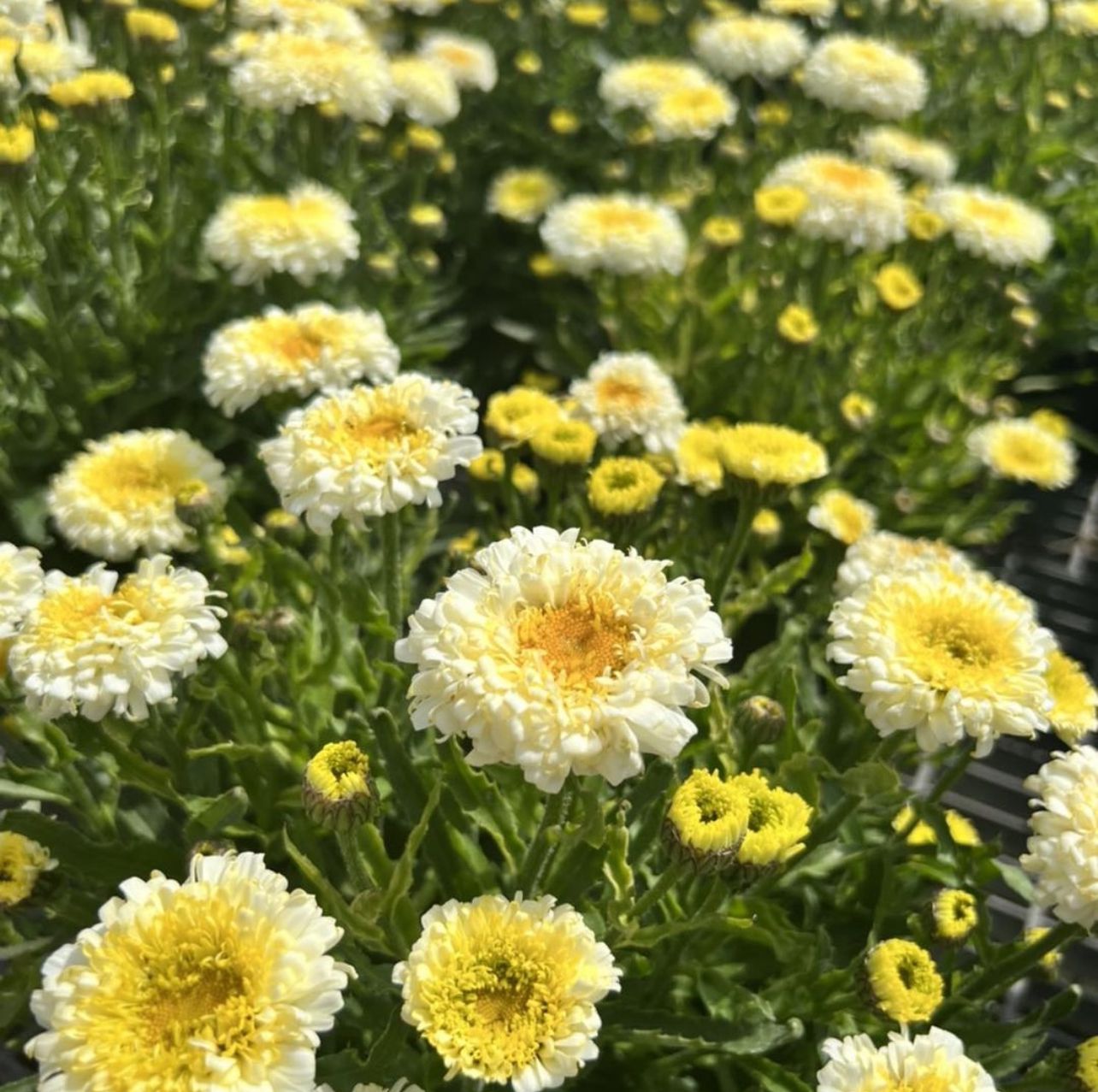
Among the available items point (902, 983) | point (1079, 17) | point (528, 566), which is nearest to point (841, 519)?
point (902, 983)

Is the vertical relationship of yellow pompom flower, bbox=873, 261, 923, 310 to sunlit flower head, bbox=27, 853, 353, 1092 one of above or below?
above

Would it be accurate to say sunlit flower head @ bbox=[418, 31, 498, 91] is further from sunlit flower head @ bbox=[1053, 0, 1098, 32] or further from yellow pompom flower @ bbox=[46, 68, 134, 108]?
sunlit flower head @ bbox=[1053, 0, 1098, 32]

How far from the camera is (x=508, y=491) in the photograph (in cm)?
197

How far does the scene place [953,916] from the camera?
1432mm

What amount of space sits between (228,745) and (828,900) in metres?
1.04

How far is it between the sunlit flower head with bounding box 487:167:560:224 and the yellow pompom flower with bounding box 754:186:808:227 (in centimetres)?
80

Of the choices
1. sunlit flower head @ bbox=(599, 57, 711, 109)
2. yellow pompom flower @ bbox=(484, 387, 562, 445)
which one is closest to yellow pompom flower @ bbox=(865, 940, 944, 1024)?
yellow pompom flower @ bbox=(484, 387, 562, 445)

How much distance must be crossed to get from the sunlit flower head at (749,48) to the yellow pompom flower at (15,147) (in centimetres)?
214

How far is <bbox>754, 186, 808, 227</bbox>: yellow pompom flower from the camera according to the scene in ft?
8.52

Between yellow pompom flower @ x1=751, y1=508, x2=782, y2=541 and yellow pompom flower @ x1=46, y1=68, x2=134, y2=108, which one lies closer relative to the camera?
yellow pompom flower @ x1=751, y1=508, x2=782, y2=541

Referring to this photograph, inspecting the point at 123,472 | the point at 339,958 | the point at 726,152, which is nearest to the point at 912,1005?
the point at 339,958

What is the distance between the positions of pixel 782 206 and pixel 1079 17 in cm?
195

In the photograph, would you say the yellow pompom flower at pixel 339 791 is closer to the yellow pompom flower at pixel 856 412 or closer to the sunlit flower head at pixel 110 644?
the sunlit flower head at pixel 110 644

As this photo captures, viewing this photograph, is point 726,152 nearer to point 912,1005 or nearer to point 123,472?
point 123,472
